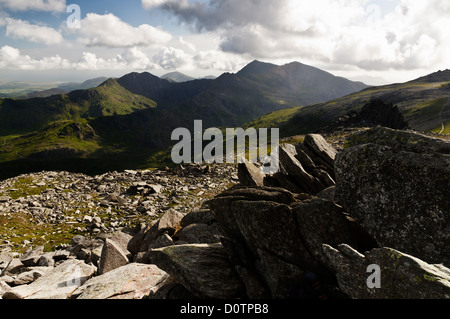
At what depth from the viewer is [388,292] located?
7.39m

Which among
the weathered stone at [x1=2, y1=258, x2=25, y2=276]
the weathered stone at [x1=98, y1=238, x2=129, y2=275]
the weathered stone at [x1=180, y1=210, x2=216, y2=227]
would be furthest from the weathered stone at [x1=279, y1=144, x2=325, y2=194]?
the weathered stone at [x1=2, y1=258, x2=25, y2=276]

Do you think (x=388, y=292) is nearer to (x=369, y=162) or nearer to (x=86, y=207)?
(x=369, y=162)

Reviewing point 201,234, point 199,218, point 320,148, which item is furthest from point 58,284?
point 320,148

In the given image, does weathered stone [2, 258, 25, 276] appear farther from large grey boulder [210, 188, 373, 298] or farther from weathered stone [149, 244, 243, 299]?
large grey boulder [210, 188, 373, 298]

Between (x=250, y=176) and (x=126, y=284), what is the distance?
14050 mm

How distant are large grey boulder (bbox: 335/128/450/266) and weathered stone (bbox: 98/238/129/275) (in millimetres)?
14638

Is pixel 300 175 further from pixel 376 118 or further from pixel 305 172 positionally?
pixel 376 118

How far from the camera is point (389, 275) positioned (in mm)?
7477

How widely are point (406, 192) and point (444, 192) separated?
1115 millimetres

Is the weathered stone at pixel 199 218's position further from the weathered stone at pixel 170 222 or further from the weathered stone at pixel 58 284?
the weathered stone at pixel 58 284

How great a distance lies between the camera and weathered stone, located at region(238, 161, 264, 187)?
76.7 feet

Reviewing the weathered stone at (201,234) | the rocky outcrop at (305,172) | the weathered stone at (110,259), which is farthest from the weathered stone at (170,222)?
the rocky outcrop at (305,172)

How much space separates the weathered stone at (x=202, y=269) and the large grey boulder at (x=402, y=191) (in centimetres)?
606
